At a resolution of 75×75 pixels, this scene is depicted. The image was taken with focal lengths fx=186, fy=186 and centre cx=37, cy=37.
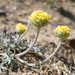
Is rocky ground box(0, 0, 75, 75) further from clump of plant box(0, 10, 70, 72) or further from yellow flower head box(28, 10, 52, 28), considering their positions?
yellow flower head box(28, 10, 52, 28)

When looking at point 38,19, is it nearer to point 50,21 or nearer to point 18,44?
point 18,44

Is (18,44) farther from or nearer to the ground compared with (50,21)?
nearer to the ground

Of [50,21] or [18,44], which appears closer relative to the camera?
[18,44]

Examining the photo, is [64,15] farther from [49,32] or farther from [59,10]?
[49,32]

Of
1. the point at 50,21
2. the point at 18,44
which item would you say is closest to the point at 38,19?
the point at 18,44

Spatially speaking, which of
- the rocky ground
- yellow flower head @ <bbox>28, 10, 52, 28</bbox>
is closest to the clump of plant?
yellow flower head @ <bbox>28, 10, 52, 28</bbox>

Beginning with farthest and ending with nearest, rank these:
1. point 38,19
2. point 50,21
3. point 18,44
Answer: point 50,21
point 18,44
point 38,19

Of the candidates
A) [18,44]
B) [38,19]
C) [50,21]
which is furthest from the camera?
[50,21]

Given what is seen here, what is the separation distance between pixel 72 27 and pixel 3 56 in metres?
2.24

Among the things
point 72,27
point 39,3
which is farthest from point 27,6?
point 72,27

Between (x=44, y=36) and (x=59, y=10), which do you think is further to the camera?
(x=59, y=10)

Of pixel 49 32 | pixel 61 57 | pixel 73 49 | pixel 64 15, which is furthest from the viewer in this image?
pixel 64 15

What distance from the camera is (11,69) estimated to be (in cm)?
235

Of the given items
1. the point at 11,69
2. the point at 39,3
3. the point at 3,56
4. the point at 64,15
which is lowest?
the point at 11,69
